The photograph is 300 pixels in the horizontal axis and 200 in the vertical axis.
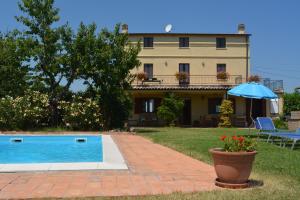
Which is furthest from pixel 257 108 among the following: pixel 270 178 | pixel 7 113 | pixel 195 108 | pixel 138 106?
pixel 270 178

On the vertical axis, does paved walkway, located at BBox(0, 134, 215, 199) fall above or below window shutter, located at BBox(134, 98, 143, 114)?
below

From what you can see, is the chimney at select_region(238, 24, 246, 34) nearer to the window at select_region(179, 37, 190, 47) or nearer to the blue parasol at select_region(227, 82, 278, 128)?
the window at select_region(179, 37, 190, 47)

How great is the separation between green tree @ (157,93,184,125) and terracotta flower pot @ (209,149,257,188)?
23.9 metres

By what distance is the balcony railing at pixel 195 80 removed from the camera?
111 ft

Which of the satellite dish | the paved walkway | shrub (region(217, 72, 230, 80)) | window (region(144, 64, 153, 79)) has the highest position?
the satellite dish

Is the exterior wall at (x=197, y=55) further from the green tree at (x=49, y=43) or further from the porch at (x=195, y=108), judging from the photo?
the green tree at (x=49, y=43)

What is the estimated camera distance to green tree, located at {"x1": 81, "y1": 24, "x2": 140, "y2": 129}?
22.7m

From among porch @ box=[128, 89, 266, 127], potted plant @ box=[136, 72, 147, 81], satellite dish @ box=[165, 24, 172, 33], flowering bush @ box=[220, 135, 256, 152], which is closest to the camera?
flowering bush @ box=[220, 135, 256, 152]

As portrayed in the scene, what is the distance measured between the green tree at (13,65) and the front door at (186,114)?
47.2ft

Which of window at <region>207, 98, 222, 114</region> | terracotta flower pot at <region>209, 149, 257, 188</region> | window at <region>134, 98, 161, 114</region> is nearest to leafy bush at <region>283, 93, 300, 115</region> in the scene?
window at <region>207, 98, 222, 114</region>

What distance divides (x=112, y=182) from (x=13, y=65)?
17.8m

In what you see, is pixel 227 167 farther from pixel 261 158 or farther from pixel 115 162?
pixel 261 158

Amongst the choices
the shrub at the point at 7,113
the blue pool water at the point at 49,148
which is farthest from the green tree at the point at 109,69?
the blue pool water at the point at 49,148

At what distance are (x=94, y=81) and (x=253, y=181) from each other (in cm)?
1723
